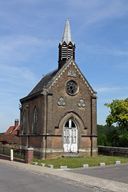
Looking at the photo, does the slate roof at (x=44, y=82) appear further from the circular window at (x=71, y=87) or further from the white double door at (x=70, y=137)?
the white double door at (x=70, y=137)

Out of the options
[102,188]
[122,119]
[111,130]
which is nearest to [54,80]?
[122,119]

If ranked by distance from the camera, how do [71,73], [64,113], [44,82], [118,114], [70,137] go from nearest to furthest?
[64,113] → [70,137] → [71,73] → [44,82] → [118,114]

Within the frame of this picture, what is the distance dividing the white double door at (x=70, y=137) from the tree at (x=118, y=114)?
37.2 feet

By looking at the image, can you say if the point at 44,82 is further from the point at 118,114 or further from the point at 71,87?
the point at 118,114

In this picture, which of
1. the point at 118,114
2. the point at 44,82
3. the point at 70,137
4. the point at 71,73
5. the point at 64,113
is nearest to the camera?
the point at 64,113

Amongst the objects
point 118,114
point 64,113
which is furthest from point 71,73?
point 118,114

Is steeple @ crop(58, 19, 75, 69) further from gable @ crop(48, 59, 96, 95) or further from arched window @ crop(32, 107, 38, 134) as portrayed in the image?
arched window @ crop(32, 107, 38, 134)

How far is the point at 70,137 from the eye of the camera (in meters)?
42.1

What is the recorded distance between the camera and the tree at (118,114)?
52263 millimetres

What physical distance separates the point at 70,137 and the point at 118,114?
42.3 ft

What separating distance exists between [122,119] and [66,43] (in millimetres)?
13877

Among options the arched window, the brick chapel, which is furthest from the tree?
the arched window

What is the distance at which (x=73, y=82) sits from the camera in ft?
141

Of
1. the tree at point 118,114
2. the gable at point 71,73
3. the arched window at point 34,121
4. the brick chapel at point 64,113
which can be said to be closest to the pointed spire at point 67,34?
the brick chapel at point 64,113
